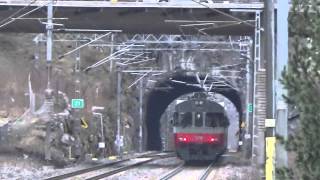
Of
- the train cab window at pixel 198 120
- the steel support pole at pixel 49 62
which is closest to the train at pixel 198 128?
the train cab window at pixel 198 120

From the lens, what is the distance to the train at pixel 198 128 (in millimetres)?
39781

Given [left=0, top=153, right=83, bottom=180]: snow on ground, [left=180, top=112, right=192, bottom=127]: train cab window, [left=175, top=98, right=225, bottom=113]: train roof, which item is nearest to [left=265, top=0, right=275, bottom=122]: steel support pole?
[left=0, top=153, right=83, bottom=180]: snow on ground

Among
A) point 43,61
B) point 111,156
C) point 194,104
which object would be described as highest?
point 43,61

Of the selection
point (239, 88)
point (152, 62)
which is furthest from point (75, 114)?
point (239, 88)

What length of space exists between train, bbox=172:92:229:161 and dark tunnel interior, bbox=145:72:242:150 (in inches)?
944

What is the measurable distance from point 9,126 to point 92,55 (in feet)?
70.9

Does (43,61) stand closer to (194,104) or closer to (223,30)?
(194,104)

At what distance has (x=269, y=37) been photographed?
15531mm

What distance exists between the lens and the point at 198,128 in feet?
131

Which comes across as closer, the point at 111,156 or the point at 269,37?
the point at 269,37

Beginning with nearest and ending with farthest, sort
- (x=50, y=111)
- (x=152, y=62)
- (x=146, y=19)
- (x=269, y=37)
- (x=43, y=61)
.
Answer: (x=269, y=37) < (x=50, y=111) < (x=146, y=19) < (x=43, y=61) < (x=152, y=62)

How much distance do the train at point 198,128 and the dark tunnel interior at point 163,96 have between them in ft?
78.7

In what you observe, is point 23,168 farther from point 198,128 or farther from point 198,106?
point 198,106

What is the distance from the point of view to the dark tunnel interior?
6760 cm
